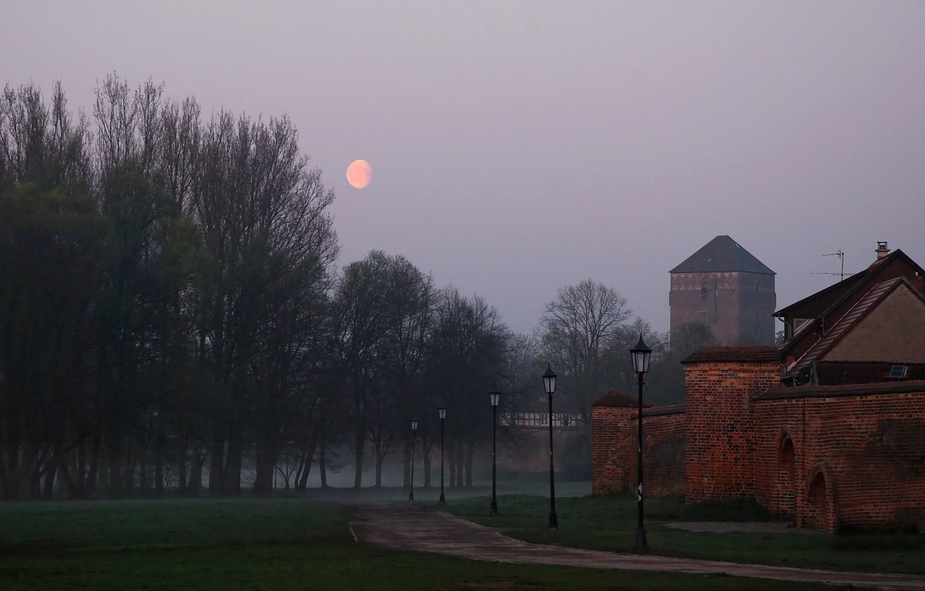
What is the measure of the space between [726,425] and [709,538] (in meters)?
8.36

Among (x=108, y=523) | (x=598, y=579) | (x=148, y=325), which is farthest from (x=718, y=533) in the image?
(x=148, y=325)

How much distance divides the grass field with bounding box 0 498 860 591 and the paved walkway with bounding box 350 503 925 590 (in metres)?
0.81

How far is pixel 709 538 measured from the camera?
22.2 metres

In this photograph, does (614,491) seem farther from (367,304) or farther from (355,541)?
(367,304)

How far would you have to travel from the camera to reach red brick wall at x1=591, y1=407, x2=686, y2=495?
3466cm

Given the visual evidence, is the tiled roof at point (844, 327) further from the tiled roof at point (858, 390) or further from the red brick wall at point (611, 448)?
the red brick wall at point (611, 448)

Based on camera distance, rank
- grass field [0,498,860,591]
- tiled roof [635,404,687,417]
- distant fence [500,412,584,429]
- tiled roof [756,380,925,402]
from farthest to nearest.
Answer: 1. distant fence [500,412,584,429]
2. tiled roof [635,404,687,417]
3. tiled roof [756,380,925,402]
4. grass field [0,498,860,591]

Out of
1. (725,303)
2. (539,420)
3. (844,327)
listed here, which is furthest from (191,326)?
(725,303)

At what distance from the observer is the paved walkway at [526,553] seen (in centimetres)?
1509

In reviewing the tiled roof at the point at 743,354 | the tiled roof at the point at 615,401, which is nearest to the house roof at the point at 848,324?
the tiled roof at the point at 743,354

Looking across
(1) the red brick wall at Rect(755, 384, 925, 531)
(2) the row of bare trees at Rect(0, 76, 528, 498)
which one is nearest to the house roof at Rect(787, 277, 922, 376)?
(1) the red brick wall at Rect(755, 384, 925, 531)

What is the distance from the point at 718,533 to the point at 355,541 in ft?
26.0

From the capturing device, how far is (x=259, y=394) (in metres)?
54.7

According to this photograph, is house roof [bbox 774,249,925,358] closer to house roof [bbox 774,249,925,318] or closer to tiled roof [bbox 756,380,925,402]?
house roof [bbox 774,249,925,318]
